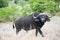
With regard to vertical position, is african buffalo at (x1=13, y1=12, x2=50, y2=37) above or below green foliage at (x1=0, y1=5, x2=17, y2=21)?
above

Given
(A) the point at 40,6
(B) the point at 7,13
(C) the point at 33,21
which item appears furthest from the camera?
(A) the point at 40,6

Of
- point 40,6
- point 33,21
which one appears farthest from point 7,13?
point 33,21

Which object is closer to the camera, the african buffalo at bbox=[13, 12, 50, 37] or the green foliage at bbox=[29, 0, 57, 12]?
the african buffalo at bbox=[13, 12, 50, 37]

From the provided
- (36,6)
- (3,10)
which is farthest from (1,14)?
(36,6)

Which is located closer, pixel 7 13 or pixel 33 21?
pixel 33 21

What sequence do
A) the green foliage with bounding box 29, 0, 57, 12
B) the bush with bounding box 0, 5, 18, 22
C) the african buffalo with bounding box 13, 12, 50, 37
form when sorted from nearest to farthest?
the african buffalo with bounding box 13, 12, 50, 37
the bush with bounding box 0, 5, 18, 22
the green foliage with bounding box 29, 0, 57, 12

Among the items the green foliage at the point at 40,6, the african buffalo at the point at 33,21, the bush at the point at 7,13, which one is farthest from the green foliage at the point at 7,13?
the african buffalo at the point at 33,21

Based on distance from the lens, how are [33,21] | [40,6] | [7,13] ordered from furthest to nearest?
1. [40,6]
2. [7,13]
3. [33,21]

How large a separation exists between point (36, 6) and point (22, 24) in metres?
19.5

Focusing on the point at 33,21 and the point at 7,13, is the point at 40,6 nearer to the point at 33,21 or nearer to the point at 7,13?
the point at 7,13

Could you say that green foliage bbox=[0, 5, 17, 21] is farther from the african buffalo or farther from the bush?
the african buffalo

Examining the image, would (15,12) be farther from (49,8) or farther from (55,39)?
(55,39)

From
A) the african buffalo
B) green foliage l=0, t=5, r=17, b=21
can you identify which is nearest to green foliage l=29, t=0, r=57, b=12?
green foliage l=0, t=5, r=17, b=21

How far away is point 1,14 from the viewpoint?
29172 mm
